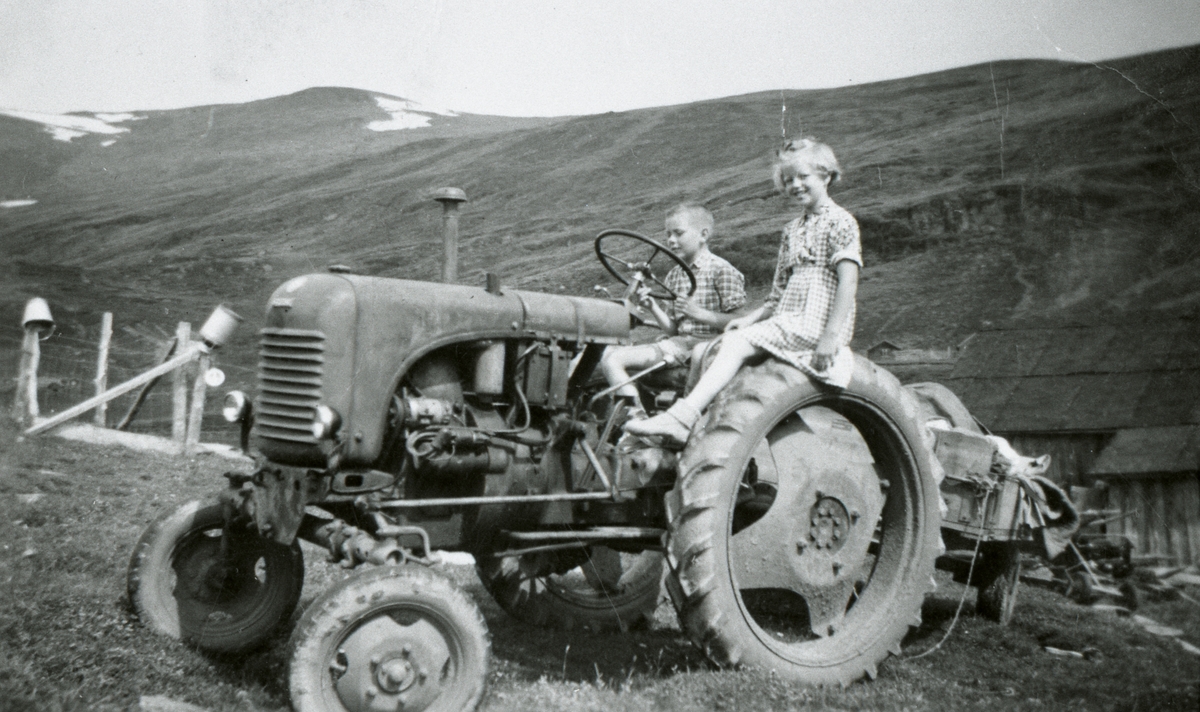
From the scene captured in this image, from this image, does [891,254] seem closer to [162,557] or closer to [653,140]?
[653,140]

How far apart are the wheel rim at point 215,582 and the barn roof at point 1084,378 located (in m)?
8.58

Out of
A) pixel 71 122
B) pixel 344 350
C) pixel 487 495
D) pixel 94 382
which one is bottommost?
pixel 487 495

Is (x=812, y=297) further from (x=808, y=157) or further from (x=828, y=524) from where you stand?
(x=828, y=524)

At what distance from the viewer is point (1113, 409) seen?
31.7 ft

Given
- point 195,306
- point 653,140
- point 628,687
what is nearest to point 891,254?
point 653,140

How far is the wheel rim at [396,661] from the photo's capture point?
3.16 meters

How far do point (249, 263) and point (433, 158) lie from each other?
838 cm

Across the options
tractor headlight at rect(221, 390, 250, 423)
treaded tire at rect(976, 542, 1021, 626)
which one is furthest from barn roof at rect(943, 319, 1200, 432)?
tractor headlight at rect(221, 390, 250, 423)

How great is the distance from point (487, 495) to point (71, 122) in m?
8.03

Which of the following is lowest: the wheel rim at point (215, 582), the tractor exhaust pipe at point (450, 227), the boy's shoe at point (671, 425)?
the wheel rim at point (215, 582)

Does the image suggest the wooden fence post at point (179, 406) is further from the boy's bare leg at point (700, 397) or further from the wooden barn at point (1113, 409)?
the wooden barn at point (1113, 409)

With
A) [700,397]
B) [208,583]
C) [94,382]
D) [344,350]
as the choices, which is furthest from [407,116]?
[344,350]

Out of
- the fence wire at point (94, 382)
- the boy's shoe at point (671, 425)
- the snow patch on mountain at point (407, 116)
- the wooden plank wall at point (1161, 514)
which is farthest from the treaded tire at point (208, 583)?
the snow patch on mountain at point (407, 116)

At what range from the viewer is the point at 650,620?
534 centimetres
